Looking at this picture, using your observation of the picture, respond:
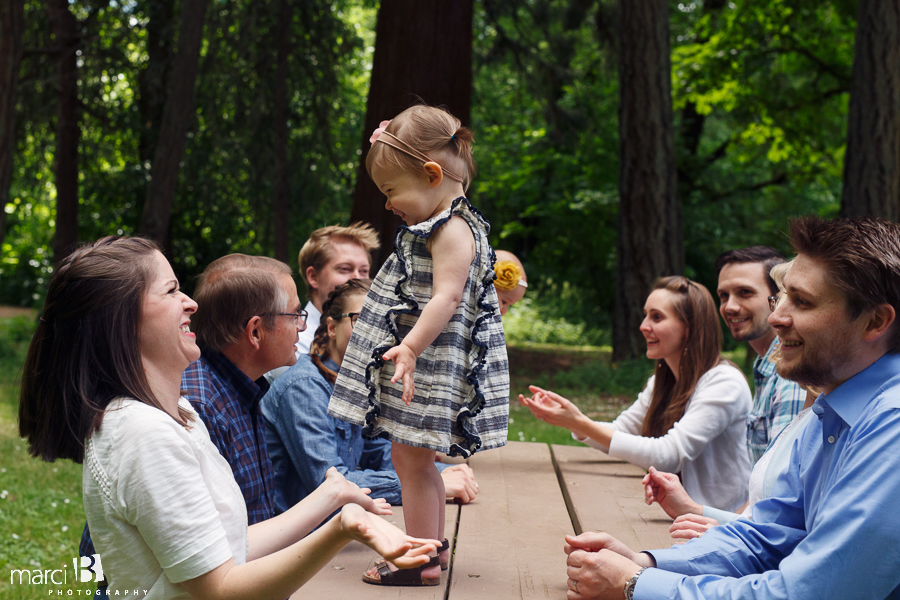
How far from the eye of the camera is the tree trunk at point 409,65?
21.4ft

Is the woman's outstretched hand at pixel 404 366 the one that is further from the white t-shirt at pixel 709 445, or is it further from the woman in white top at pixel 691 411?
the white t-shirt at pixel 709 445

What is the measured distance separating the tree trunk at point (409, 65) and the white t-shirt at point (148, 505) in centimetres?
501

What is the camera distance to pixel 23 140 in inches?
447

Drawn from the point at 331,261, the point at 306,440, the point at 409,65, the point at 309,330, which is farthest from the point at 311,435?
the point at 409,65

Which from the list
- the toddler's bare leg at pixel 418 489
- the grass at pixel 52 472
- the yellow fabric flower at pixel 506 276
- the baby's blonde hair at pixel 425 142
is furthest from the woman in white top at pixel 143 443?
the yellow fabric flower at pixel 506 276

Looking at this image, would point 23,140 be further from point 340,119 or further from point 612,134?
point 612,134

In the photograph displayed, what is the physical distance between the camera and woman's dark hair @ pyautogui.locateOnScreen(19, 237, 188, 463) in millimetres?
1533

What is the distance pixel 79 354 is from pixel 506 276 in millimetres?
2028

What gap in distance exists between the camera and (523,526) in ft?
8.57

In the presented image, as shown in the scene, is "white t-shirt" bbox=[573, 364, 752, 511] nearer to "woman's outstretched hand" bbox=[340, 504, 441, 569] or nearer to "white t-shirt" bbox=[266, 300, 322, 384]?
"white t-shirt" bbox=[266, 300, 322, 384]

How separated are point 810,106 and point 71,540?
46.1 feet

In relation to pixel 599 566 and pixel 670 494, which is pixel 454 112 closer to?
pixel 670 494

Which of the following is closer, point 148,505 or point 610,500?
point 148,505

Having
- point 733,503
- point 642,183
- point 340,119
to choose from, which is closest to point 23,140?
point 340,119
